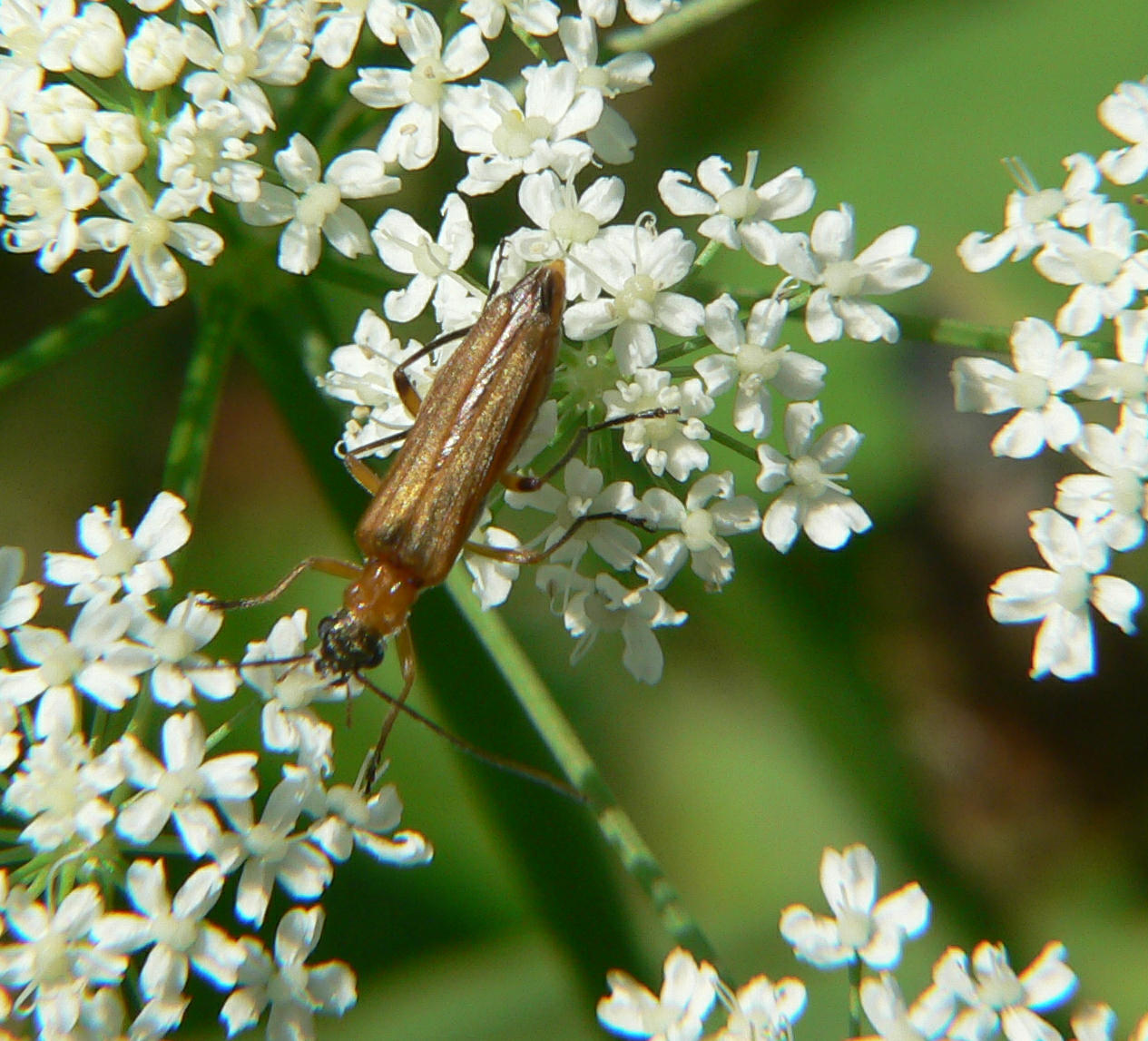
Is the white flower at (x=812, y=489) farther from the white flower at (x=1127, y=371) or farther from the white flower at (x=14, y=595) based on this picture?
the white flower at (x=14, y=595)

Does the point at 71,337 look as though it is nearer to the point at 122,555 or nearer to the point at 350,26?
the point at 122,555

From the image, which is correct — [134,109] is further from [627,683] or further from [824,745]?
[824,745]

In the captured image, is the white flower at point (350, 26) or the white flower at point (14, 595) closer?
the white flower at point (14, 595)

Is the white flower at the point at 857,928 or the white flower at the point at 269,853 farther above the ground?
the white flower at the point at 857,928

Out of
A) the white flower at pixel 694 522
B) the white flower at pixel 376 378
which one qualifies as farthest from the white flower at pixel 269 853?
the white flower at pixel 694 522

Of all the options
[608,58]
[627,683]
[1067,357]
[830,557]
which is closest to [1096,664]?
[830,557]

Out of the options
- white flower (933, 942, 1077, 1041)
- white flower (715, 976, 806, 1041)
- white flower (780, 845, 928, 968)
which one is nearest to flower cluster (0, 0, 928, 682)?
white flower (780, 845, 928, 968)
